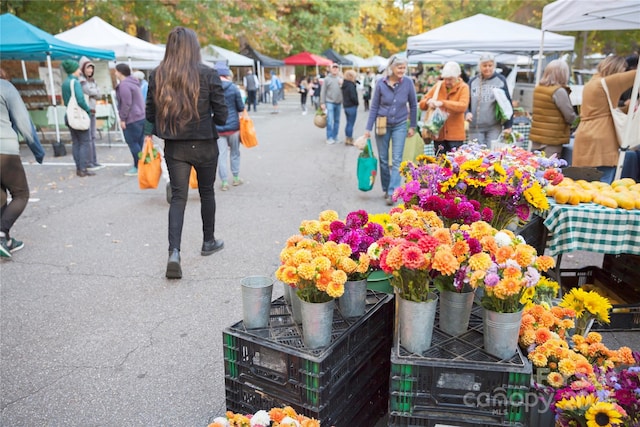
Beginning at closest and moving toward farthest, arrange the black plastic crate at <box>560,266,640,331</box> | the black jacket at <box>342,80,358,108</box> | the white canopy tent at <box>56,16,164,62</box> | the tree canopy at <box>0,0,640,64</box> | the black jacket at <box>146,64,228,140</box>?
the black plastic crate at <box>560,266,640,331</box> < the black jacket at <box>146,64,228,140</box> < the black jacket at <box>342,80,358,108</box> < the white canopy tent at <box>56,16,164,62</box> < the tree canopy at <box>0,0,640,64</box>

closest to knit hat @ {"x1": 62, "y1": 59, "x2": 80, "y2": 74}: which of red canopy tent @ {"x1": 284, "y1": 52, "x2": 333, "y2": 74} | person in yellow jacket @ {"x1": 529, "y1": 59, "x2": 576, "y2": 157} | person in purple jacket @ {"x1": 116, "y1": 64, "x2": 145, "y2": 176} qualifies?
person in purple jacket @ {"x1": 116, "y1": 64, "x2": 145, "y2": 176}

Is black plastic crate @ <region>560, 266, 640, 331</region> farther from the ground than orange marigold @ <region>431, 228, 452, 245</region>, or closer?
closer

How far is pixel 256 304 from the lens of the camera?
7.27 ft

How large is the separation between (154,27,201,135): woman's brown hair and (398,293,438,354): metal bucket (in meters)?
2.88

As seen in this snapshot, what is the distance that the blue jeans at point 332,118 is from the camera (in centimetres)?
1291

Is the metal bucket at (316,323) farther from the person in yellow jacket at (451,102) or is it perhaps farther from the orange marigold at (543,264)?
the person in yellow jacket at (451,102)

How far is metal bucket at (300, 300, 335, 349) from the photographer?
2.03 metres

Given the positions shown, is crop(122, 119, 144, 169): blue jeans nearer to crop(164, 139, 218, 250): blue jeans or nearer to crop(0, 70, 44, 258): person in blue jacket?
crop(0, 70, 44, 258): person in blue jacket

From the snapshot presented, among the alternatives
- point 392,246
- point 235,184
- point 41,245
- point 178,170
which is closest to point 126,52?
point 235,184

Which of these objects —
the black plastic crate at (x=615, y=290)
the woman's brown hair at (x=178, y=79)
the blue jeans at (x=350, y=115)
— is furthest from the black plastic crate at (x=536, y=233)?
the blue jeans at (x=350, y=115)

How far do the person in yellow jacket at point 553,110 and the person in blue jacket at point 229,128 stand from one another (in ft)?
12.6

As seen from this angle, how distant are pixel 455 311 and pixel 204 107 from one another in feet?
9.81

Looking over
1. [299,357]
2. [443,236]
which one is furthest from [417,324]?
[299,357]

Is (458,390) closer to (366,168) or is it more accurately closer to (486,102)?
(366,168)
